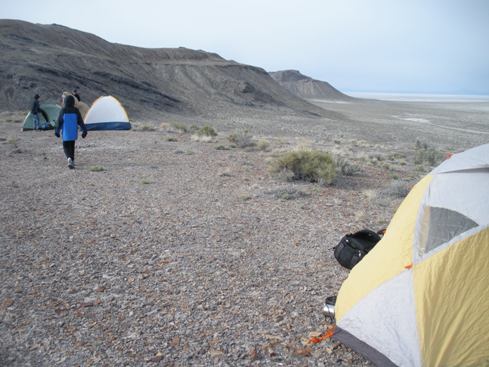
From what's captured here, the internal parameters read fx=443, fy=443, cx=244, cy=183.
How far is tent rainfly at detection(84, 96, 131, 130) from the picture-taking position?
1939cm

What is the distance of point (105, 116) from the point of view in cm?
1977

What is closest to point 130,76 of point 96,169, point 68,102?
point 68,102

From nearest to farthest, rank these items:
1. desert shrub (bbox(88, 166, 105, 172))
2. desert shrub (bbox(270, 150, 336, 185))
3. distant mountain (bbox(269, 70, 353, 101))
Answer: desert shrub (bbox(270, 150, 336, 185)), desert shrub (bbox(88, 166, 105, 172)), distant mountain (bbox(269, 70, 353, 101))

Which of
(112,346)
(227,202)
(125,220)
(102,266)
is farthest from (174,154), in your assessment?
(112,346)

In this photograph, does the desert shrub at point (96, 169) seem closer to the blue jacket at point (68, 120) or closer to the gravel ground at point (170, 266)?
the gravel ground at point (170, 266)

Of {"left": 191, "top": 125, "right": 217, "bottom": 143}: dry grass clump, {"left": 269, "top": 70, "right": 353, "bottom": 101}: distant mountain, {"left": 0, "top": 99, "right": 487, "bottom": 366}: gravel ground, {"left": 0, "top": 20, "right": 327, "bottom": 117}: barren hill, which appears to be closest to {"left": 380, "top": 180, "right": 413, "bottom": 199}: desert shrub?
{"left": 0, "top": 99, "right": 487, "bottom": 366}: gravel ground

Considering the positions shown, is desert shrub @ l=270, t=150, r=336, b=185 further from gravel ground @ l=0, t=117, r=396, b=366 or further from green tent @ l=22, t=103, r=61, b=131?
green tent @ l=22, t=103, r=61, b=131

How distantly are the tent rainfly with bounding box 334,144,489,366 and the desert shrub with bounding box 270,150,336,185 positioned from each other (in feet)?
18.9

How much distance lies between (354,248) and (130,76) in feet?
149

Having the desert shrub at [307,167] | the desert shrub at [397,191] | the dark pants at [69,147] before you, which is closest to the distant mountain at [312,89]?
the desert shrub at [307,167]

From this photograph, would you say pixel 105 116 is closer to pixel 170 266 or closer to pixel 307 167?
pixel 307 167

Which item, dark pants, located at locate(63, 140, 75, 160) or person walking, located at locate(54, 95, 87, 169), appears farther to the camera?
dark pants, located at locate(63, 140, 75, 160)

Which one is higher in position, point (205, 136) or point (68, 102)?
point (68, 102)

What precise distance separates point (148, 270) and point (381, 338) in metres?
2.81
